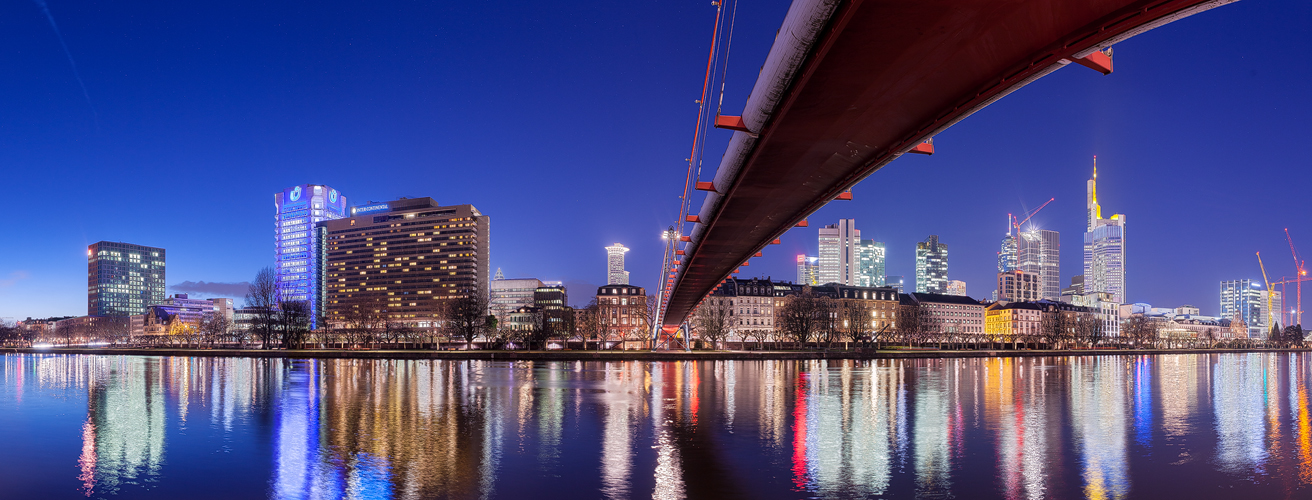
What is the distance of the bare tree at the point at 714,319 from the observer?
123 meters

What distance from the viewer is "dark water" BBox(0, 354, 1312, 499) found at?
1719cm

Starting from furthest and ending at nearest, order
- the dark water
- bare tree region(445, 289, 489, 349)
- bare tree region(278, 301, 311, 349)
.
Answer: bare tree region(278, 301, 311, 349) → bare tree region(445, 289, 489, 349) → the dark water

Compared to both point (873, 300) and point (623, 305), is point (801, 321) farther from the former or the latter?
point (873, 300)

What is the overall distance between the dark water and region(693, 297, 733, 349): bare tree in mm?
80144

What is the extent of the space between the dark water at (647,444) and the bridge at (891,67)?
8089 millimetres

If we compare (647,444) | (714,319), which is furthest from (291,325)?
(647,444)

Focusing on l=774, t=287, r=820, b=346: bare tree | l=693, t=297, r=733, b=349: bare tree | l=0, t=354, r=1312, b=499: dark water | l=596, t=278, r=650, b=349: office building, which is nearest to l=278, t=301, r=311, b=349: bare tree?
l=693, t=297, r=733, b=349: bare tree

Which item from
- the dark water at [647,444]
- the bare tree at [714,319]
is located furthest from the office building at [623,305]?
the dark water at [647,444]

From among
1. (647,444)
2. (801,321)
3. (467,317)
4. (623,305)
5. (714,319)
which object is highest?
(647,444)

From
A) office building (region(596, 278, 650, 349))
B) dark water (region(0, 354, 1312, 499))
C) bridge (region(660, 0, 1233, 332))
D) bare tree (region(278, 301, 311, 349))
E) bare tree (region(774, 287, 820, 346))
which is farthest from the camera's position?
office building (region(596, 278, 650, 349))

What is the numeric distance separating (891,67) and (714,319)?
12350 centimetres

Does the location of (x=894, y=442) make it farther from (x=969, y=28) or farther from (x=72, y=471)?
(x=72, y=471)

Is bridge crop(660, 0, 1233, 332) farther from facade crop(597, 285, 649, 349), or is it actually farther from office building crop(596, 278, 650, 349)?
facade crop(597, 285, 649, 349)

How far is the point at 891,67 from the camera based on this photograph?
46.4ft
